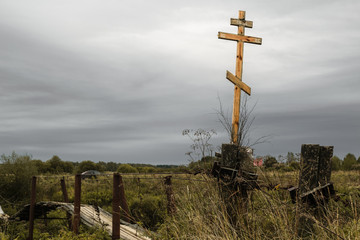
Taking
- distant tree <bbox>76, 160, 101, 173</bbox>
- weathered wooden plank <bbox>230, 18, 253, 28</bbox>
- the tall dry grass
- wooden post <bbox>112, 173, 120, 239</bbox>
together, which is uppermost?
weathered wooden plank <bbox>230, 18, 253, 28</bbox>

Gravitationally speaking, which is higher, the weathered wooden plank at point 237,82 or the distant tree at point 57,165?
the weathered wooden plank at point 237,82

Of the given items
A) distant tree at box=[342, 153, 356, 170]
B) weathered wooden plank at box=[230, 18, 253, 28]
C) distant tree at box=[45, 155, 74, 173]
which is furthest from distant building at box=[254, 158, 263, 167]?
distant tree at box=[45, 155, 74, 173]

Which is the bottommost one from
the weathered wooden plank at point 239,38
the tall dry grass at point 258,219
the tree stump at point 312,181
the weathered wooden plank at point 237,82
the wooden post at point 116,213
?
the wooden post at point 116,213

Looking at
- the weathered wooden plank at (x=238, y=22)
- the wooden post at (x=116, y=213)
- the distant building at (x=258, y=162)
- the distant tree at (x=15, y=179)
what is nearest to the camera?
the distant building at (x=258, y=162)

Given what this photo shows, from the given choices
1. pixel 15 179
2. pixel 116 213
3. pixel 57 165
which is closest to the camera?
pixel 116 213

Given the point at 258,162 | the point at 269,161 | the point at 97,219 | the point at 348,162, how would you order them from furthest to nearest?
the point at 348,162, the point at 97,219, the point at 269,161, the point at 258,162

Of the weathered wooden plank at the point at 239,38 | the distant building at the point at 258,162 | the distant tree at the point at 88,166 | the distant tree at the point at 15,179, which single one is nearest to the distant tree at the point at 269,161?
the distant building at the point at 258,162

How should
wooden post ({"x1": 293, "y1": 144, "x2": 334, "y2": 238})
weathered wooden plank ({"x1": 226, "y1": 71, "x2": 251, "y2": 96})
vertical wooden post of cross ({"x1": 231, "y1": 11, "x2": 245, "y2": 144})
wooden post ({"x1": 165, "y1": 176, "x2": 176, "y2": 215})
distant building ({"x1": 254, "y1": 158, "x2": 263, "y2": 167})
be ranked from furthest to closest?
weathered wooden plank ({"x1": 226, "y1": 71, "x2": 251, "y2": 96}), vertical wooden post of cross ({"x1": 231, "y1": 11, "x2": 245, "y2": 144}), wooden post ({"x1": 165, "y1": 176, "x2": 176, "y2": 215}), distant building ({"x1": 254, "y1": 158, "x2": 263, "y2": 167}), wooden post ({"x1": 293, "y1": 144, "x2": 334, "y2": 238})

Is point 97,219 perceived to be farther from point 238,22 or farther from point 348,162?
point 348,162

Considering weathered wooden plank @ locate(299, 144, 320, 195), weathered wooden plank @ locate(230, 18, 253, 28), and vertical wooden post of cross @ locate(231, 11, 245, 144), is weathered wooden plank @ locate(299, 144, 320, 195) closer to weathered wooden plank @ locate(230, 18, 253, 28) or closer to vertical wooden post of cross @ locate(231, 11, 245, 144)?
vertical wooden post of cross @ locate(231, 11, 245, 144)

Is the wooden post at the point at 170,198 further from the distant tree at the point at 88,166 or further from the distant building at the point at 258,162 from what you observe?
the distant tree at the point at 88,166

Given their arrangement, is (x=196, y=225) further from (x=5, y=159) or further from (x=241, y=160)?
(x=5, y=159)

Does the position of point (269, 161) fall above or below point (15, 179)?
above

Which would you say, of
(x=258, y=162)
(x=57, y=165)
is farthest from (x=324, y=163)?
(x=57, y=165)
